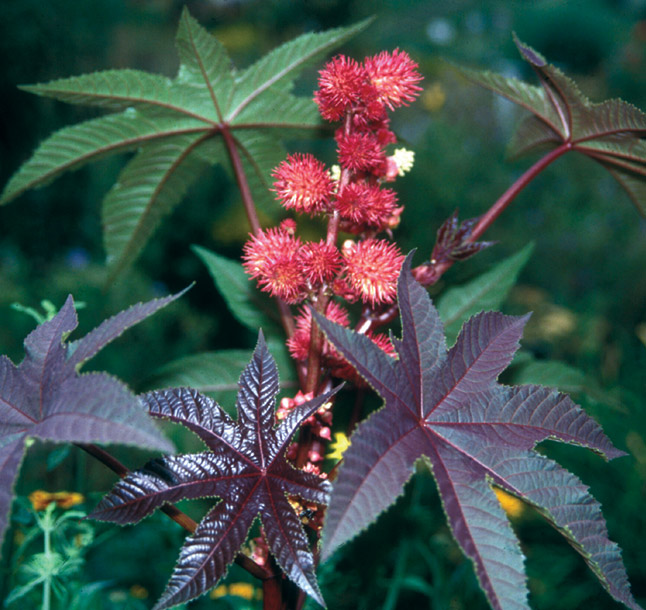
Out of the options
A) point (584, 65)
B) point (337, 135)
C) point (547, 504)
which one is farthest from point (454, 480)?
point (584, 65)

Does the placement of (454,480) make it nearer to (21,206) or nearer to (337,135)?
(337,135)

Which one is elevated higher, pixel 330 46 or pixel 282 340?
pixel 330 46

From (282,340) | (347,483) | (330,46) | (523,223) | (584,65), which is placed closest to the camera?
(347,483)

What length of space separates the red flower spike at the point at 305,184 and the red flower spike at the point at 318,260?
4 cm

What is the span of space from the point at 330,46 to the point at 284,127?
0.40 feet

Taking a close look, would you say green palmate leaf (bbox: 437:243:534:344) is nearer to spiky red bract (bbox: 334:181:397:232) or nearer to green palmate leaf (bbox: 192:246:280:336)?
green palmate leaf (bbox: 192:246:280:336)

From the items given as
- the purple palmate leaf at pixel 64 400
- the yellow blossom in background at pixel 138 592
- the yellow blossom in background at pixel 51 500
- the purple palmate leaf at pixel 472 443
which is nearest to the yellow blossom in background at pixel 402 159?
the purple palmate leaf at pixel 472 443

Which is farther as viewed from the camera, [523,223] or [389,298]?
[523,223]

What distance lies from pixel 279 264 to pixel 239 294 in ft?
1.33

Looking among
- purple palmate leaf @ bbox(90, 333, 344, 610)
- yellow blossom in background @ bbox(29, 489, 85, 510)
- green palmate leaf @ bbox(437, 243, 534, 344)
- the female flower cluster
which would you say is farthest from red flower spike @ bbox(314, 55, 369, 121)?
yellow blossom in background @ bbox(29, 489, 85, 510)

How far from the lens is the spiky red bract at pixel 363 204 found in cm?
48

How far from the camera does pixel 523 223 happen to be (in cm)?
370

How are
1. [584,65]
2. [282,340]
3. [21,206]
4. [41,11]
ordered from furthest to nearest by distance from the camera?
[584,65] → [21,206] → [41,11] → [282,340]

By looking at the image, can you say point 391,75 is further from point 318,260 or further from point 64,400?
point 64,400
